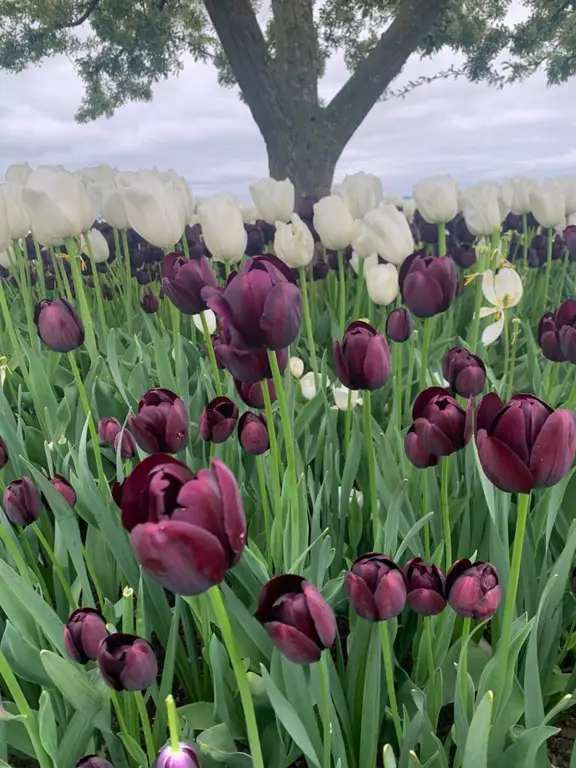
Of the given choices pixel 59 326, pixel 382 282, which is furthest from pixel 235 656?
pixel 382 282

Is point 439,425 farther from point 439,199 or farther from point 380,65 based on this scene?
point 380,65

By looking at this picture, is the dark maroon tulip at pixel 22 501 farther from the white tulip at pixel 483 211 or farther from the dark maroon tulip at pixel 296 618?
the white tulip at pixel 483 211

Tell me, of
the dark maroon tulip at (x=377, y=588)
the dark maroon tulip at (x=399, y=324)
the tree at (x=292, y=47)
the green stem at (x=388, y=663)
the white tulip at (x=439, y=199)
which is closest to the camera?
the dark maroon tulip at (x=377, y=588)

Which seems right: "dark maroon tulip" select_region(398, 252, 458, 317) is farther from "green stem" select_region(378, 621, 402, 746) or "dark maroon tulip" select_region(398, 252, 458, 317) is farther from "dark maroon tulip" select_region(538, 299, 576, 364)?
"green stem" select_region(378, 621, 402, 746)

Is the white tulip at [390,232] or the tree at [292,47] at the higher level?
the tree at [292,47]

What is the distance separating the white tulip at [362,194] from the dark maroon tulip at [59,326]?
1.48 meters

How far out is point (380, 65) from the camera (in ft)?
22.0

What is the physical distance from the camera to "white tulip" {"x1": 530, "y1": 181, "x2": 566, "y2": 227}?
2.53 m

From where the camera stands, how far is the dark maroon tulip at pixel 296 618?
592 mm

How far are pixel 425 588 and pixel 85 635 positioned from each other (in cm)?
37

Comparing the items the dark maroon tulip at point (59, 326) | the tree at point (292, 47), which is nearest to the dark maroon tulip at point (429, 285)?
the dark maroon tulip at point (59, 326)

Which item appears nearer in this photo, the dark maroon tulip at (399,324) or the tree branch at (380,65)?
the dark maroon tulip at (399,324)

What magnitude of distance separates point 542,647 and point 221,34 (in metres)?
6.60

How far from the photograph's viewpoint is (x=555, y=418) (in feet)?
2.05
